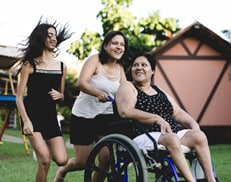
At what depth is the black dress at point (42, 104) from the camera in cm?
421

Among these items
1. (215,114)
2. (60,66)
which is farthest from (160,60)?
(60,66)

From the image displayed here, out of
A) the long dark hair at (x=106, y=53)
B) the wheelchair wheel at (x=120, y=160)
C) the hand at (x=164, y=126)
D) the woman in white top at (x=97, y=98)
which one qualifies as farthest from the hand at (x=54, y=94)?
the hand at (x=164, y=126)

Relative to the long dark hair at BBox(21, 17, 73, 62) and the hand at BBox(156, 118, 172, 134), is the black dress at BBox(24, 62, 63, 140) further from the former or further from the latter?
the hand at BBox(156, 118, 172, 134)

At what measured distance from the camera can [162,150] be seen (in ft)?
12.1

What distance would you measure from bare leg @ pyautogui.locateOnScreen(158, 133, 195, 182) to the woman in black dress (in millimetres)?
996

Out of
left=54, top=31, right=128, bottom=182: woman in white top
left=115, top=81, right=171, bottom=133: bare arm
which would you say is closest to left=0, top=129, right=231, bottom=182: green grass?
left=54, top=31, right=128, bottom=182: woman in white top

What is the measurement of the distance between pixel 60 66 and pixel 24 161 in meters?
4.93

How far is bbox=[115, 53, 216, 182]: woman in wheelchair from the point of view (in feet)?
12.0

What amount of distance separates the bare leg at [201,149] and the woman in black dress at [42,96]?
1.07 metres

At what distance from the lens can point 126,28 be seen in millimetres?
22016

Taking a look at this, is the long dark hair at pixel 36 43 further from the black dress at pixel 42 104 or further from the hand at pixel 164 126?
the hand at pixel 164 126

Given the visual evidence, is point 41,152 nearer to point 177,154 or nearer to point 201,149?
point 177,154

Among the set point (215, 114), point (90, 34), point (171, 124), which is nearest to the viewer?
point (171, 124)

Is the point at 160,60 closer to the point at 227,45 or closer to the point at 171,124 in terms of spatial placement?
the point at 227,45
